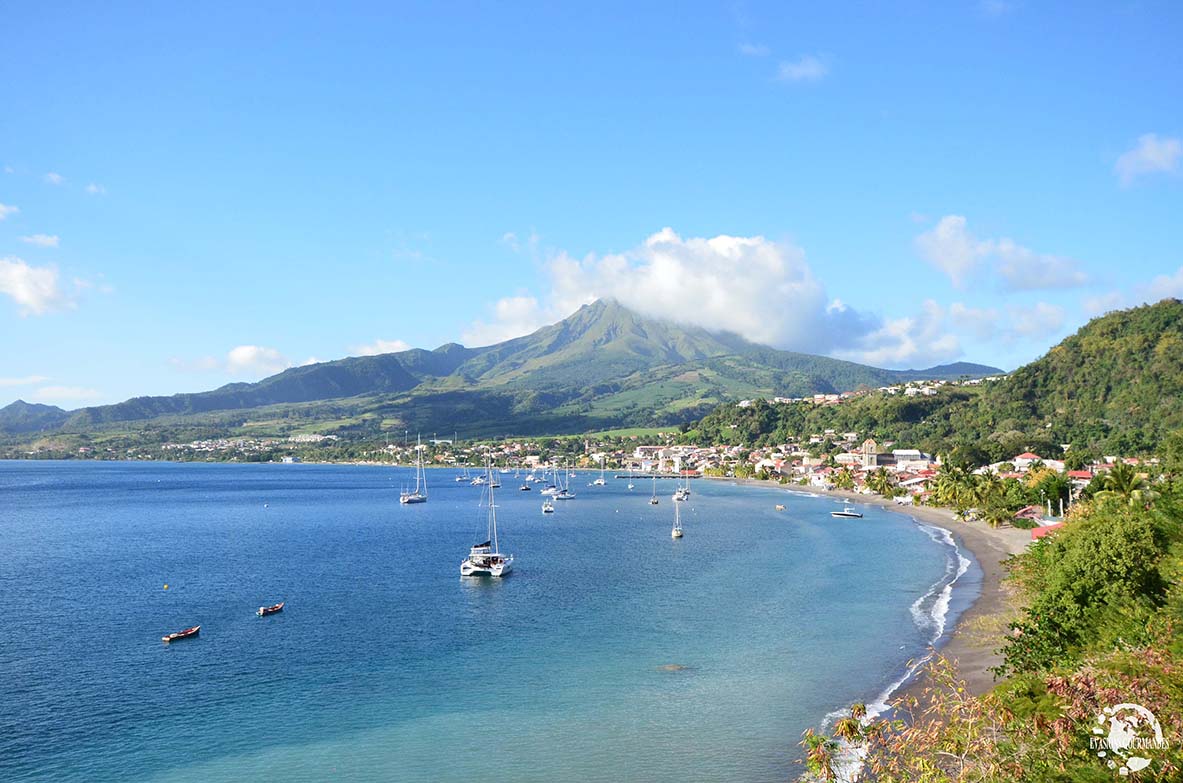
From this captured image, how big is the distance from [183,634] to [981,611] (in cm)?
3498

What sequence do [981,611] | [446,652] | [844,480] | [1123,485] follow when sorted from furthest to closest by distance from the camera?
1. [844,480]
2. [1123,485]
3. [981,611]
4. [446,652]

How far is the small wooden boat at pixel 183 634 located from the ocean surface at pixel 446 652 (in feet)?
1.67

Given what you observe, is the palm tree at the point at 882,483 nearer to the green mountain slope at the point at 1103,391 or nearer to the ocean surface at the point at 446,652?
the green mountain slope at the point at 1103,391

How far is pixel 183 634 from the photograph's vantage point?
34281mm

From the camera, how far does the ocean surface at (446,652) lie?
72.7 ft

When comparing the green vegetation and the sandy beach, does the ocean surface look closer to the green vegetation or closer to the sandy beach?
the sandy beach

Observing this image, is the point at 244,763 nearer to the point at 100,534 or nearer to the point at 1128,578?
the point at 1128,578

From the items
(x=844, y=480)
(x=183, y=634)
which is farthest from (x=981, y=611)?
(x=844, y=480)

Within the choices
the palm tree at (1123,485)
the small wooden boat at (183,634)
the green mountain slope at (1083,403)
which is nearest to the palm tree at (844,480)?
the green mountain slope at (1083,403)

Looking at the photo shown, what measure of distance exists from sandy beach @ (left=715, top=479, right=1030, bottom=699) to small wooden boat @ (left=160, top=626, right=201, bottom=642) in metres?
27.9

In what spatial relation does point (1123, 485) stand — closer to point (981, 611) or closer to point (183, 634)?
point (981, 611)

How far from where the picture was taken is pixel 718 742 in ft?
73.6

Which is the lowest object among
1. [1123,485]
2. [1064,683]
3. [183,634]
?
[183,634]

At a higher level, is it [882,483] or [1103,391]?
[1103,391]
